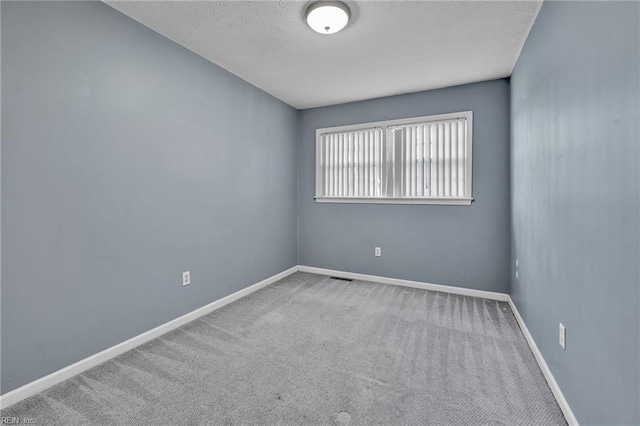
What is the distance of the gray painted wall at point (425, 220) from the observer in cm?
333

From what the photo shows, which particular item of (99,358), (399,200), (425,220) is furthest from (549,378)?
(99,358)

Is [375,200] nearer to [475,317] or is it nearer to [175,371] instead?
[475,317]

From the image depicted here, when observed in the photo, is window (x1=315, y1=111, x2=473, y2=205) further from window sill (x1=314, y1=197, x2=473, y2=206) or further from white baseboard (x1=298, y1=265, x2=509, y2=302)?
white baseboard (x1=298, y1=265, x2=509, y2=302)

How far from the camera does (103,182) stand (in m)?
2.04

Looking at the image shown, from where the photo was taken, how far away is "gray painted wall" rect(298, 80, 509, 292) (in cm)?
333

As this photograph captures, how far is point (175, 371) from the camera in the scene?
75.7 inches

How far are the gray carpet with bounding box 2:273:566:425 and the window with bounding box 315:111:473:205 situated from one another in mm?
1541

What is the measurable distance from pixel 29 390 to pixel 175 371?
0.78 m

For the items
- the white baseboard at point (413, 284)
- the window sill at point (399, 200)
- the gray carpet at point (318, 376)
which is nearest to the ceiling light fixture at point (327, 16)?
the window sill at point (399, 200)

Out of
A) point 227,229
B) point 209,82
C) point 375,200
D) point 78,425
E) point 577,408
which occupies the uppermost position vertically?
point 209,82

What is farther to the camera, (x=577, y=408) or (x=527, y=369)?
(x=527, y=369)

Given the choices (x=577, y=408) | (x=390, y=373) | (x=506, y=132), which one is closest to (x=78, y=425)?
(x=390, y=373)

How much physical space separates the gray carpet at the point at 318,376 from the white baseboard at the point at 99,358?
0.17 ft

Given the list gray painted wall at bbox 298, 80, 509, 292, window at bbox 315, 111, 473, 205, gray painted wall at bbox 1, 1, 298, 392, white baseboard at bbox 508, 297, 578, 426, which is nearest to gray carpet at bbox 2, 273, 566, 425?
white baseboard at bbox 508, 297, 578, 426
